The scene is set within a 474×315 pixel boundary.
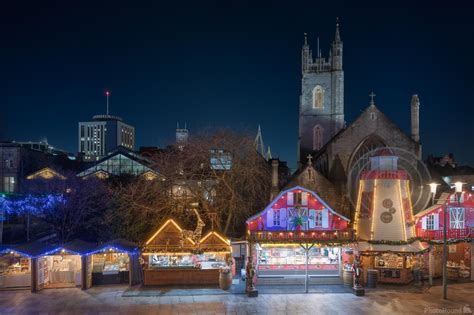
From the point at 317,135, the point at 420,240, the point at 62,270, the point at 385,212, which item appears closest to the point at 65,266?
the point at 62,270

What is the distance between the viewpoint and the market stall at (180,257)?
24875 mm

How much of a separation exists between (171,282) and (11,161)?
36.9 meters

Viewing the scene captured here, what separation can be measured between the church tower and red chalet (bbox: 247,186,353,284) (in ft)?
95.1

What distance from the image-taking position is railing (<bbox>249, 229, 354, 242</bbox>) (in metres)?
25.0

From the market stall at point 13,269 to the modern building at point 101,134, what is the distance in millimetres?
115103

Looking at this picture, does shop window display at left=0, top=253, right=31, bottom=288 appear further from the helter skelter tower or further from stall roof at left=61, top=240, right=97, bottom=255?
the helter skelter tower

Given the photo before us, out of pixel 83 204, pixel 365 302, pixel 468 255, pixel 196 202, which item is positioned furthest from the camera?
pixel 83 204

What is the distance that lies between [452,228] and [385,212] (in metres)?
4.76

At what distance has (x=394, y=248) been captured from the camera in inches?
1008

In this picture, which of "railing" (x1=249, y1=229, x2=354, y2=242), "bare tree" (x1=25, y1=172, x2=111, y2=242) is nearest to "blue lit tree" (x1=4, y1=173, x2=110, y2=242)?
"bare tree" (x1=25, y1=172, x2=111, y2=242)

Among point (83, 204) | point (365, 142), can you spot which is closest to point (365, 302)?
point (365, 142)

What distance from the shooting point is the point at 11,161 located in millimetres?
52438

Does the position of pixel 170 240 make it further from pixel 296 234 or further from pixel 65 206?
pixel 65 206

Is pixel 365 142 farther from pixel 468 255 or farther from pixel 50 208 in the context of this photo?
pixel 50 208
